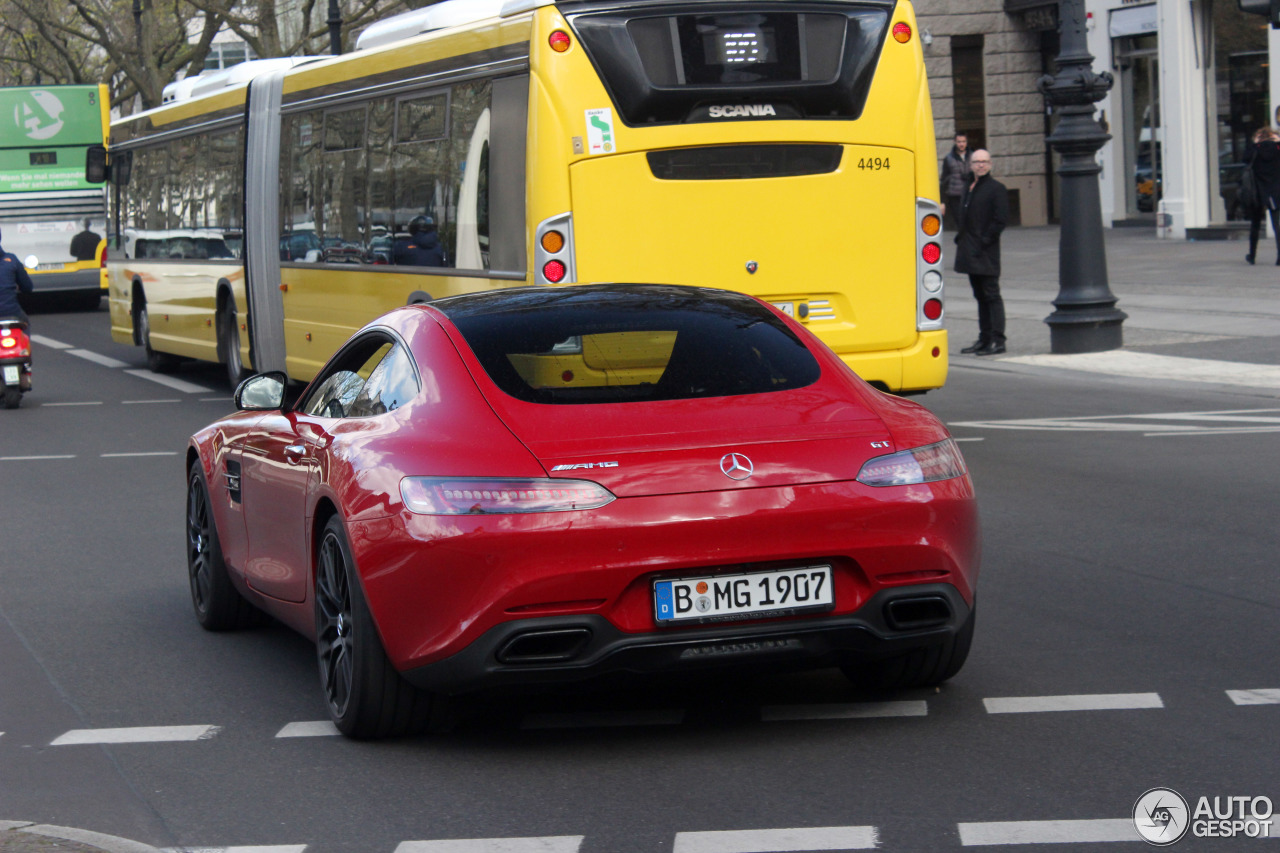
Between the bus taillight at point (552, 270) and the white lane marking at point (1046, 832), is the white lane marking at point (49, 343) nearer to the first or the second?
the bus taillight at point (552, 270)

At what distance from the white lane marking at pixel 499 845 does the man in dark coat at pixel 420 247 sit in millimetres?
8740

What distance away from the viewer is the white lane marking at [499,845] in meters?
4.61

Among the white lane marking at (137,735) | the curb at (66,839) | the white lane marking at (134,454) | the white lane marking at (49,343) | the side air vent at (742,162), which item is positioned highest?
the side air vent at (742,162)

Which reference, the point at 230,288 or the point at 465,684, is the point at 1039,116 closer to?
the point at 230,288

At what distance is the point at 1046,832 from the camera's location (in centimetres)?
456

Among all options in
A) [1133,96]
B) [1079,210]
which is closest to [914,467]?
[1079,210]

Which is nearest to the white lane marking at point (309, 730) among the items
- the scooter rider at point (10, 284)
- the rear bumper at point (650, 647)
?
the rear bumper at point (650, 647)

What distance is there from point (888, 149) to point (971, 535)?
6.79 metres

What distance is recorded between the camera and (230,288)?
18.3 metres

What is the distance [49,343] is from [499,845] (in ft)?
78.1

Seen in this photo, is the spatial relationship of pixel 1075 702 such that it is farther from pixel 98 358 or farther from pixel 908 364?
pixel 98 358

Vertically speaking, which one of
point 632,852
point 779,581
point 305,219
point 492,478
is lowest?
point 632,852

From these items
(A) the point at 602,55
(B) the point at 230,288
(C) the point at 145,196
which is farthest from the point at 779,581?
(C) the point at 145,196

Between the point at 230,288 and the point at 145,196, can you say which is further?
the point at 145,196
